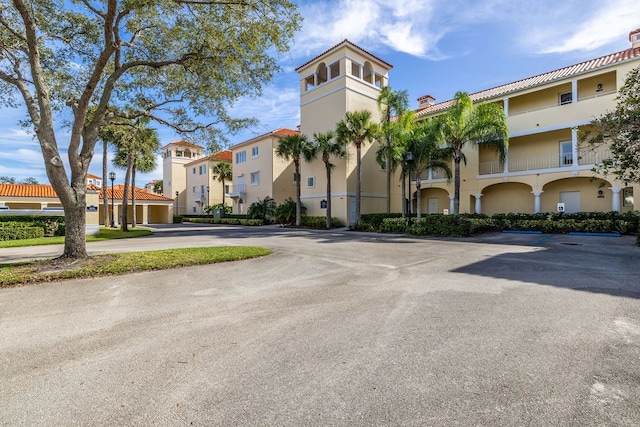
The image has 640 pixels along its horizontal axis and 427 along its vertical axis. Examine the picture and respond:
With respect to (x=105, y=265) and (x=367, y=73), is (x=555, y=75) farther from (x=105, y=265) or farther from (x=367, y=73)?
(x=105, y=265)

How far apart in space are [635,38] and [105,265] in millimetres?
33245

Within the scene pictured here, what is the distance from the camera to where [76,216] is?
8969 millimetres

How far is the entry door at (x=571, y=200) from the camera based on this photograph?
21.6 metres

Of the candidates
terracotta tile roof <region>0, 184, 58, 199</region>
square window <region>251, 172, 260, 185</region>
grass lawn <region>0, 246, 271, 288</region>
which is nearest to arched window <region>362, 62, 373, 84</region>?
square window <region>251, 172, 260, 185</region>

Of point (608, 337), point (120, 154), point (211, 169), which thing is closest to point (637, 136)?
point (608, 337)

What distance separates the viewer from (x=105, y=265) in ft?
27.5

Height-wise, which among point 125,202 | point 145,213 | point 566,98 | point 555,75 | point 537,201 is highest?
point 555,75

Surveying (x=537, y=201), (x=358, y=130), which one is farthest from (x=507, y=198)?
(x=358, y=130)

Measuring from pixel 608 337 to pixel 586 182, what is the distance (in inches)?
877

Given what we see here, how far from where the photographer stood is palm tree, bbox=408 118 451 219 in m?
20.0

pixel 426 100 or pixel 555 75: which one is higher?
pixel 426 100

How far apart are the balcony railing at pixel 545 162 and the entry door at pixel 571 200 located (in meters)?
2.14

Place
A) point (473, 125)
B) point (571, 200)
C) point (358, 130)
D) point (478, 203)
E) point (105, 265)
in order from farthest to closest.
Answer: point (358, 130) → point (478, 203) → point (571, 200) → point (473, 125) → point (105, 265)

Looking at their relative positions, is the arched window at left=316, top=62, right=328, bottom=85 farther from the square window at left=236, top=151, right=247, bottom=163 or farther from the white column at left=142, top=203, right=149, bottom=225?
the white column at left=142, top=203, right=149, bottom=225
